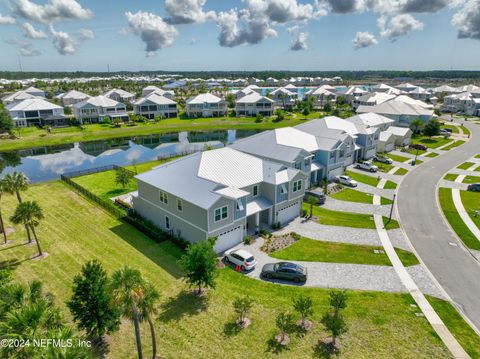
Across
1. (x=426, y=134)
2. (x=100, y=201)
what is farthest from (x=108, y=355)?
(x=426, y=134)

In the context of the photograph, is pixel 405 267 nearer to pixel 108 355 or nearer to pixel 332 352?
pixel 332 352

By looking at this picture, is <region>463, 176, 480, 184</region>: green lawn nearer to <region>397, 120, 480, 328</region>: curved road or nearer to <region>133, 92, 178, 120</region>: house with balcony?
<region>397, 120, 480, 328</region>: curved road

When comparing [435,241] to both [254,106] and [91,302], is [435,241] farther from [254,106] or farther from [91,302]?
[254,106]

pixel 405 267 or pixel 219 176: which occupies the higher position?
pixel 219 176

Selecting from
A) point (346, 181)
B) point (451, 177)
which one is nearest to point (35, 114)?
point (346, 181)

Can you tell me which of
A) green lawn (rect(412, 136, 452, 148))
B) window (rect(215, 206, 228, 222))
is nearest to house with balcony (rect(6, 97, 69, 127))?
window (rect(215, 206, 228, 222))

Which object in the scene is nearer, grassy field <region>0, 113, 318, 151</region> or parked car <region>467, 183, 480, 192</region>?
parked car <region>467, 183, 480, 192</region>
